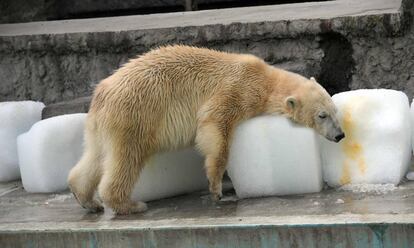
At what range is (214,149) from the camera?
440 cm

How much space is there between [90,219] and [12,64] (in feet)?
9.22

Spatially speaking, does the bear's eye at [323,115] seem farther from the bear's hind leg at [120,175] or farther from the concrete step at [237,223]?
the bear's hind leg at [120,175]

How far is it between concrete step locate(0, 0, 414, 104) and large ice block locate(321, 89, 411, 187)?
1286mm

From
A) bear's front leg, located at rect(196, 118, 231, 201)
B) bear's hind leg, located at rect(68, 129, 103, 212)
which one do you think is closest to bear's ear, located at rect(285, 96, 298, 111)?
bear's front leg, located at rect(196, 118, 231, 201)

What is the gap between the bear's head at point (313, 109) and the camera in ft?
14.4

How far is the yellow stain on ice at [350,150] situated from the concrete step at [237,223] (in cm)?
16

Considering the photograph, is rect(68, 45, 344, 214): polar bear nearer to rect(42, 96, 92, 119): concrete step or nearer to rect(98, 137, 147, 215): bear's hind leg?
rect(98, 137, 147, 215): bear's hind leg

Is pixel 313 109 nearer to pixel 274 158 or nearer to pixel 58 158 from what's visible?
pixel 274 158

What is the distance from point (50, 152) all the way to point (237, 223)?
1796 millimetres

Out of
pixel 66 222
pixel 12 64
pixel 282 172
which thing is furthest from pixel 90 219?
pixel 12 64

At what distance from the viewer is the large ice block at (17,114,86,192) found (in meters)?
5.07

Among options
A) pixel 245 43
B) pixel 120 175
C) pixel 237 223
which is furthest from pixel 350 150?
pixel 245 43

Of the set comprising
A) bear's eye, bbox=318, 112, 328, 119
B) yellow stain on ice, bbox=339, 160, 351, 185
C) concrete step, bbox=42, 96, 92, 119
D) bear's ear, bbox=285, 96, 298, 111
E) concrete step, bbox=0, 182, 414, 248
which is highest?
concrete step, bbox=42, 96, 92, 119

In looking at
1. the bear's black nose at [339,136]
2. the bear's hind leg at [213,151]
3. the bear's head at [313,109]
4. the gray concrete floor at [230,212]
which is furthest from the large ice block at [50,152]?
the bear's black nose at [339,136]
